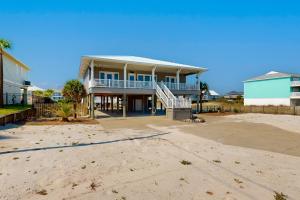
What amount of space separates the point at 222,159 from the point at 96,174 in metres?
4.07

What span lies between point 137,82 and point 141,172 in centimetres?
1751

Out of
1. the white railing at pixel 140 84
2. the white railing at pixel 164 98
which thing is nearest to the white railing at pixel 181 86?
the white railing at pixel 164 98

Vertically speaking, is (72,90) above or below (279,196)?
above

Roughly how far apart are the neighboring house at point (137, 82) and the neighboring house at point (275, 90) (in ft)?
80.9

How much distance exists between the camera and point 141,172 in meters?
5.42

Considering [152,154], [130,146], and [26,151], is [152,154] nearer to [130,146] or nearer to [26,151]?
[130,146]

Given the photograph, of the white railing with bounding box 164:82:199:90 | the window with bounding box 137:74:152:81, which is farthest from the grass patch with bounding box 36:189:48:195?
the window with bounding box 137:74:152:81

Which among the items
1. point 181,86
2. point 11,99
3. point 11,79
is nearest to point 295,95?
point 181,86

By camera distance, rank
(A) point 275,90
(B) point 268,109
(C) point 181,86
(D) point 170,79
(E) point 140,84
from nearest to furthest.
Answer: (E) point 140,84 < (C) point 181,86 < (D) point 170,79 < (B) point 268,109 < (A) point 275,90

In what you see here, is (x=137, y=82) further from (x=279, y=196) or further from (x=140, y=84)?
(x=279, y=196)

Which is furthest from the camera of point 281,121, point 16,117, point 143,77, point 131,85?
point 143,77

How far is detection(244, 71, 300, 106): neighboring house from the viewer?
40562 mm

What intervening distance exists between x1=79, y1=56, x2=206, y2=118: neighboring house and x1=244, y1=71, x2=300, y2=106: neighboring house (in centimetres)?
2465

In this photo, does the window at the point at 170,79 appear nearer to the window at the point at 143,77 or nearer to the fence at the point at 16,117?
the window at the point at 143,77
